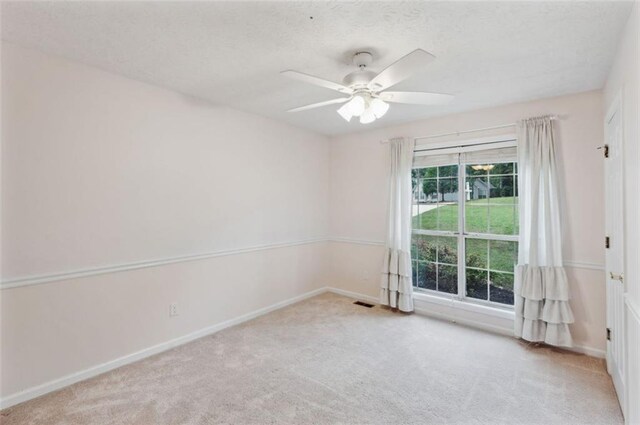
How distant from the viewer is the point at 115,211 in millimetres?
2537

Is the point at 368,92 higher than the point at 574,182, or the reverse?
the point at 368,92

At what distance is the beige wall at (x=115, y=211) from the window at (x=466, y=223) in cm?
199

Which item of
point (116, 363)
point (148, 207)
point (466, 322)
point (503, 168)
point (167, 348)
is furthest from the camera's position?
point (466, 322)

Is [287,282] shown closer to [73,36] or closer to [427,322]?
[427,322]

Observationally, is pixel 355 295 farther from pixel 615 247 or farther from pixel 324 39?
pixel 324 39

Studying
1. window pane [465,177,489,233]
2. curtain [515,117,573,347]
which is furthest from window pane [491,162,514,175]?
curtain [515,117,573,347]

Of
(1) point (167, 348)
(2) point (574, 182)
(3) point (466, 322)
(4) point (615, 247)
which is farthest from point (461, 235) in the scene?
(1) point (167, 348)

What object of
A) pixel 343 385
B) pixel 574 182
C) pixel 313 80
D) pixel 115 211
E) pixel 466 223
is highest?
pixel 313 80

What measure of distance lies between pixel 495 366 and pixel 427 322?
3.26ft

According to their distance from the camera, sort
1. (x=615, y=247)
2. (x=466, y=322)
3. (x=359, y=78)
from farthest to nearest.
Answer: (x=466, y=322), (x=615, y=247), (x=359, y=78)

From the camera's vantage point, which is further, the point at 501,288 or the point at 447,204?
the point at 447,204

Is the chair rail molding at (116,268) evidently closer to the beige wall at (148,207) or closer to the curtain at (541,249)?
the beige wall at (148,207)

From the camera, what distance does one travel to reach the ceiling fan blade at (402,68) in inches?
61.3

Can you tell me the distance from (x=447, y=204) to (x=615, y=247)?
1.67 meters
